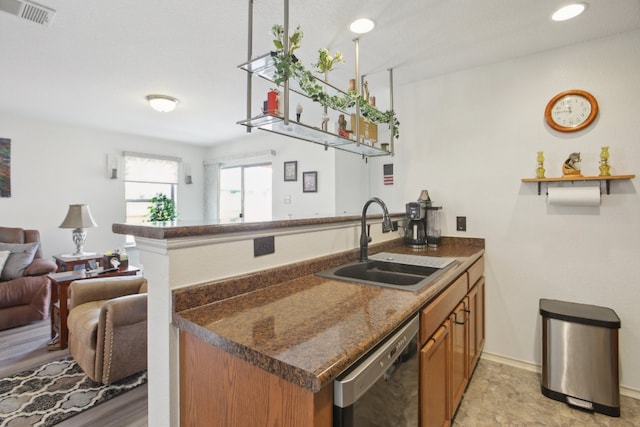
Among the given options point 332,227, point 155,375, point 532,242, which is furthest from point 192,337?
point 532,242

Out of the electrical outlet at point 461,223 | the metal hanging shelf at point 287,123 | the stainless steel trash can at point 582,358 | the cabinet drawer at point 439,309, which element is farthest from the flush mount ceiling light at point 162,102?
the stainless steel trash can at point 582,358

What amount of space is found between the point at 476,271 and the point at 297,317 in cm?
166

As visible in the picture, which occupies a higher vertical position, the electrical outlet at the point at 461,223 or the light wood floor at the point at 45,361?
the electrical outlet at the point at 461,223

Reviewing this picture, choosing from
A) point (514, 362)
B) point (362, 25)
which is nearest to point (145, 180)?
point (362, 25)

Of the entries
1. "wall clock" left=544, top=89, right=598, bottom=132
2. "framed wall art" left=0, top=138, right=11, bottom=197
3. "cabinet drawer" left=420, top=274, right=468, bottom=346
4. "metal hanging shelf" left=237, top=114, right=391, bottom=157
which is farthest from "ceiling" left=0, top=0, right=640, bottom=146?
"cabinet drawer" left=420, top=274, right=468, bottom=346

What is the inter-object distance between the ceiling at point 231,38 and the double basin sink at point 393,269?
147 centimetres

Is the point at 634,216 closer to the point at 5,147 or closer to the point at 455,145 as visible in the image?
the point at 455,145

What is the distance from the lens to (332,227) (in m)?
1.74

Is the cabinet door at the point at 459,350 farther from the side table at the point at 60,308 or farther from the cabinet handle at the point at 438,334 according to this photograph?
the side table at the point at 60,308

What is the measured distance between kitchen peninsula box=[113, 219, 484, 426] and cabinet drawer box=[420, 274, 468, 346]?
51 millimetres

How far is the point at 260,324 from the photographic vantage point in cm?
93

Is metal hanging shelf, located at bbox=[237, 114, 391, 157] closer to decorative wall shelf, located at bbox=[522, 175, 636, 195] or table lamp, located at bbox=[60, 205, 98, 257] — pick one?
decorative wall shelf, located at bbox=[522, 175, 636, 195]

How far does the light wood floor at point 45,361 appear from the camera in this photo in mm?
1790

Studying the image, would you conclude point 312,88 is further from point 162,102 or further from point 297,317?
point 162,102
